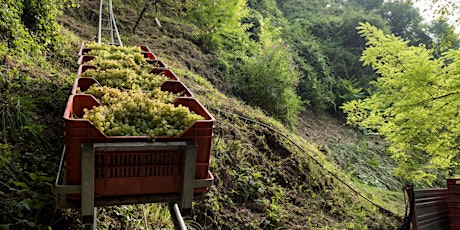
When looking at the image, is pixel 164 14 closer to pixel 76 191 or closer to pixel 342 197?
pixel 342 197

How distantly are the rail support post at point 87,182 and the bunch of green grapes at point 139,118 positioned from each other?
0.20 m

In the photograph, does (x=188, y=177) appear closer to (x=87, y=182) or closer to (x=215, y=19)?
(x=87, y=182)

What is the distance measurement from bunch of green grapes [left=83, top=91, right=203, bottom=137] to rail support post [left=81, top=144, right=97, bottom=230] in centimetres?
20

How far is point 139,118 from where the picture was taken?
2.30 metres

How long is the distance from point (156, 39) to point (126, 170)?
909 centimetres

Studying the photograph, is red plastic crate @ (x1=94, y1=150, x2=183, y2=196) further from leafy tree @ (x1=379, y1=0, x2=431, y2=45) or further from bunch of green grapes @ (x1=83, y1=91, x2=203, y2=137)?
leafy tree @ (x1=379, y1=0, x2=431, y2=45)

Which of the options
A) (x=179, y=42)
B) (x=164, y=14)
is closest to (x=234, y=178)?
(x=179, y=42)

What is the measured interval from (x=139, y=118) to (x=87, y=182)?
578mm

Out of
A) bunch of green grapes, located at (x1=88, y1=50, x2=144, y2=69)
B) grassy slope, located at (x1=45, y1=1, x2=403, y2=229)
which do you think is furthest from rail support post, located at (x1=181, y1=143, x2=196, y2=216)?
bunch of green grapes, located at (x1=88, y1=50, x2=144, y2=69)

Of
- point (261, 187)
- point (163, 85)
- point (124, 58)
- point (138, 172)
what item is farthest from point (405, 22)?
point (138, 172)

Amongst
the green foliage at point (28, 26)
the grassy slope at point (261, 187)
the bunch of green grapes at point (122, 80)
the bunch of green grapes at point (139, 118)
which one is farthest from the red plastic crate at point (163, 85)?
the green foliage at point (28, 26)

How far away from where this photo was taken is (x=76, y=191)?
190 cm

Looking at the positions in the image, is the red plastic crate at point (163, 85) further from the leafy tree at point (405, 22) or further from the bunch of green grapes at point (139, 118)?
the leafy tree at point (405, 22)

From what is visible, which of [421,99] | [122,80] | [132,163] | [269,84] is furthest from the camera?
[269,84]
